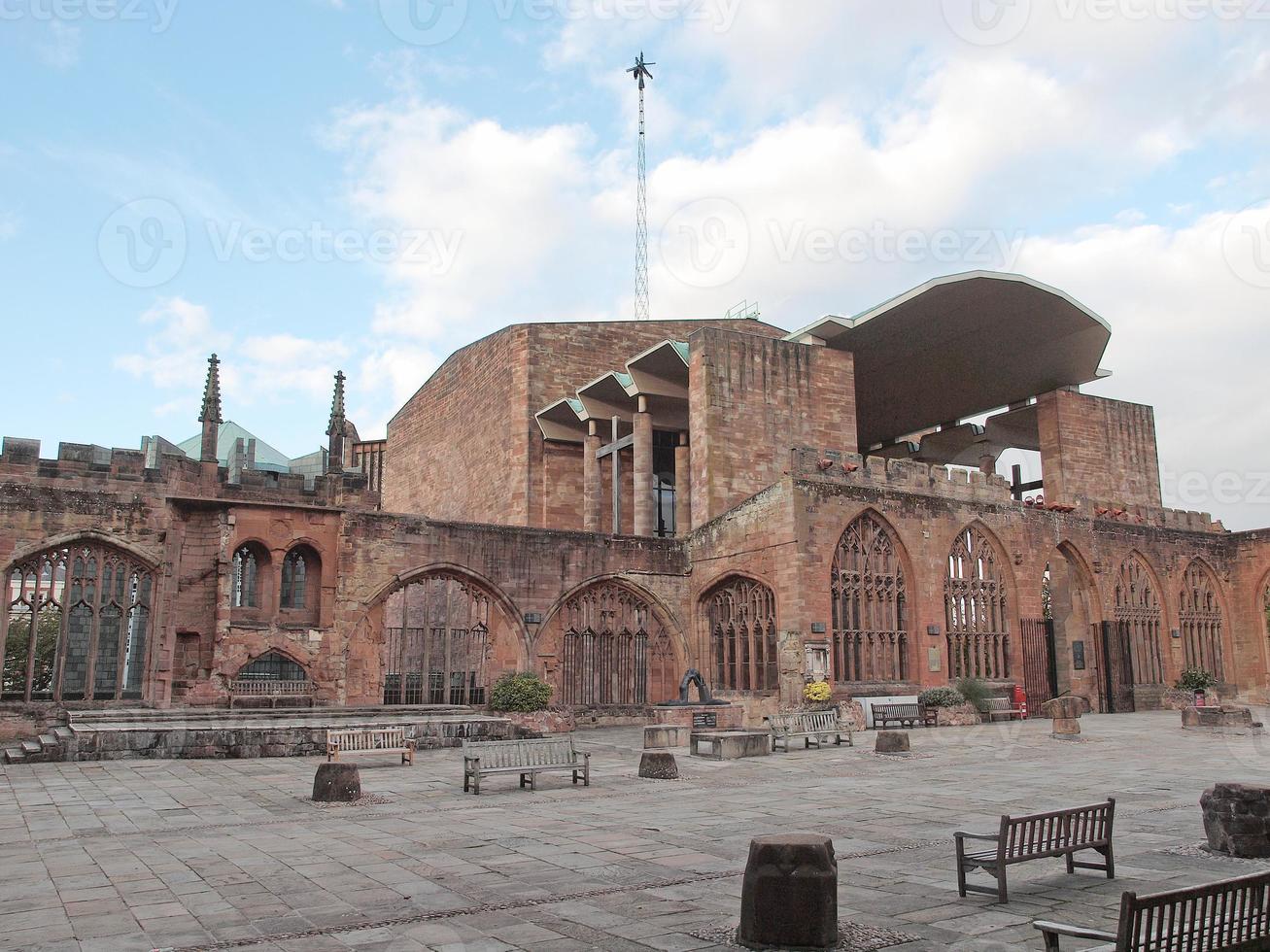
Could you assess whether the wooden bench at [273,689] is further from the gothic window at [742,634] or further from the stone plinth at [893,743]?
the stone plinth at [893,743]

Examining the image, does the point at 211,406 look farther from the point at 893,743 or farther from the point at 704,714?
the point at 893,743

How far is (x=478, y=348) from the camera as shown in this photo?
1602 inches

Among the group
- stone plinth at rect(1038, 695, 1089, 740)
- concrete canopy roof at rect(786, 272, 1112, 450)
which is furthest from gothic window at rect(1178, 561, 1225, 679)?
stone plinth at rect(1038, 695, 1089, 740)

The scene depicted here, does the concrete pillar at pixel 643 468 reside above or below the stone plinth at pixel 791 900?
above

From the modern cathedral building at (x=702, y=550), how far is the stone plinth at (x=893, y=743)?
5309 mm

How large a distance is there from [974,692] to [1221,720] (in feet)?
15.6

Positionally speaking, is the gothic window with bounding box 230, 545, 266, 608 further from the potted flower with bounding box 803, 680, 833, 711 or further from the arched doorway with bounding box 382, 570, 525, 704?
the potted flower with bounding box 803, 680, 833, 711

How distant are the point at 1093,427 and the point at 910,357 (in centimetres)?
696

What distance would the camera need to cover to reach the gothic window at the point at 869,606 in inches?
906

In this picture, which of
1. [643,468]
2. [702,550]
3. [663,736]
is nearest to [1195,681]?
[702,550]

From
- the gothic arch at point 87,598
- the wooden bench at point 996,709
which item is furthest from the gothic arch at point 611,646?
the gothic arch at point 87,598

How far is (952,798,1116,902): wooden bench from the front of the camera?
6418 millimetres

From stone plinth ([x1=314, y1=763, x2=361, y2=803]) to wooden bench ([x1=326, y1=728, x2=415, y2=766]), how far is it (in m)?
3.30

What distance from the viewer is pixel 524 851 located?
8.18 metres
